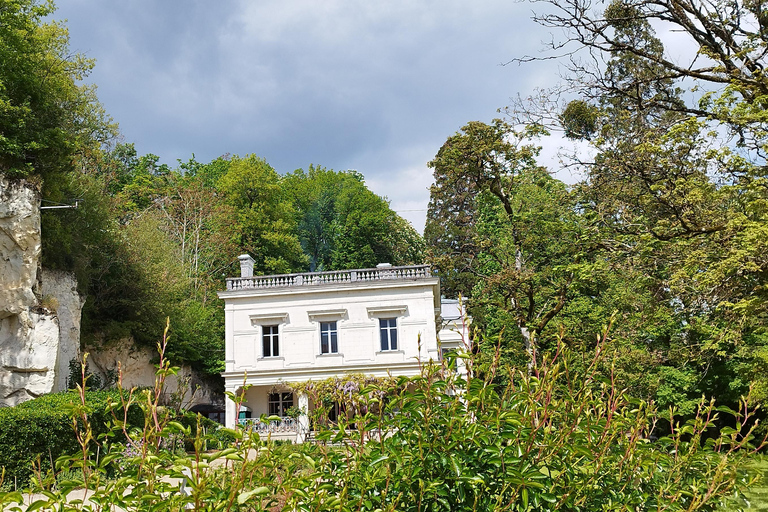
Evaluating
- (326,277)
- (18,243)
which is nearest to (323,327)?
(326,277)

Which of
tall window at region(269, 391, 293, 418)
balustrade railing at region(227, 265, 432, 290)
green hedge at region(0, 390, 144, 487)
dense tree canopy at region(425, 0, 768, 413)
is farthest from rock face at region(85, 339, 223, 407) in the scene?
dense tree canopy at region(425, 0, 768, 413)

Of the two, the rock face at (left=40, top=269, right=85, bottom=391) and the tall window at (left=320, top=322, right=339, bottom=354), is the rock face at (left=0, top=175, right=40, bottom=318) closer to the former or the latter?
the rock face at (left=40, top=269, right=85, bottom=391)

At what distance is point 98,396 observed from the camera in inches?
621

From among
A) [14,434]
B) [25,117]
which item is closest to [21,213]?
[25,117]

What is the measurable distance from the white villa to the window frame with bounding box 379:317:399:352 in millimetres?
45

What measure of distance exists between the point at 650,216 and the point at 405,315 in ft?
51.6

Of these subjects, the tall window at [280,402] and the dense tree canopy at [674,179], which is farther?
the tall window at [280,402]

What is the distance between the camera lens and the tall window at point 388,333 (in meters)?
27.1

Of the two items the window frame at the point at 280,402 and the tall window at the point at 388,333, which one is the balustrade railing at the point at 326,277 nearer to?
the tall window at the point at 388,333

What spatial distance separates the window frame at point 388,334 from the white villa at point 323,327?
0.15 ft

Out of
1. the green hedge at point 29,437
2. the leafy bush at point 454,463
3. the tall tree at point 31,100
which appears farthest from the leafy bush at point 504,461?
the tall tree at point 31,100

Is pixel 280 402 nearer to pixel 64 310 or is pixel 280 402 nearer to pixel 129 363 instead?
pixel 129 363

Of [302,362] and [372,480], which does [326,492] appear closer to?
[372,480]

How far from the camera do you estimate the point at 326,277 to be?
28547 millimetres
